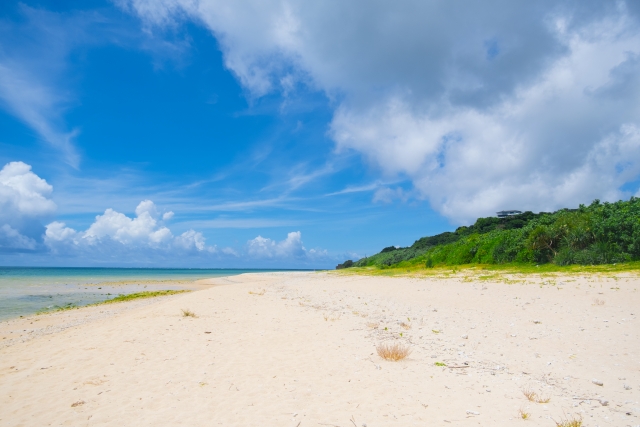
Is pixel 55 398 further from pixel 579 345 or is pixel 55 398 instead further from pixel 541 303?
pixel 541 303

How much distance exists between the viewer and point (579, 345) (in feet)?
25.9

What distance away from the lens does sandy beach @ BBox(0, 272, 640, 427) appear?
541 cm

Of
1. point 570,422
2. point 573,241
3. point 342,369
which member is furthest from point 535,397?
point 573,241

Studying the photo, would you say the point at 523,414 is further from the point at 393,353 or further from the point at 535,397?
the point at 393,353

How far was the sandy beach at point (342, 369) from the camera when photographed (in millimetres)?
5410

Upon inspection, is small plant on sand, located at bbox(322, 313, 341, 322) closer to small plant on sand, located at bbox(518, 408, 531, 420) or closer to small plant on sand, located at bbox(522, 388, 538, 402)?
small plant on sand, located at bbox(522, 388, 538, 402)

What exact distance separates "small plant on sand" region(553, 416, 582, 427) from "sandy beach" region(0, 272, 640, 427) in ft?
0.33

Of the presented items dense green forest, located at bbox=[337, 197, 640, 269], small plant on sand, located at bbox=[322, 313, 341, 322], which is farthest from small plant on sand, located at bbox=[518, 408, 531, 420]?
dense green forest, located at bbox=[337, 197, 640, 269]

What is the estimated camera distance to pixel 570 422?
463 centimetres

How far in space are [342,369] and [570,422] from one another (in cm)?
386

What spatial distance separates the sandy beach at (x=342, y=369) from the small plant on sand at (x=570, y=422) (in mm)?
102

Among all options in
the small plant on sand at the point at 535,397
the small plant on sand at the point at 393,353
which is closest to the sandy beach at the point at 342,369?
the small plant on sand at the point at 535,397

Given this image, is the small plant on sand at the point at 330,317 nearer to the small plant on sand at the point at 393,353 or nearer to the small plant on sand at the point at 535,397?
the small plant on sand at the point at 393,353

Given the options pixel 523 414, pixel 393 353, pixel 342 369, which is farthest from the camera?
pixel 393 353
